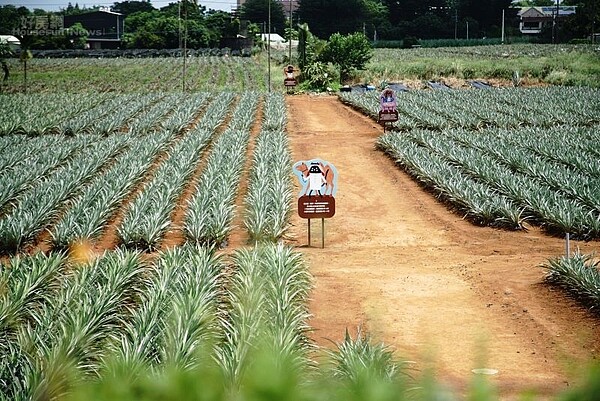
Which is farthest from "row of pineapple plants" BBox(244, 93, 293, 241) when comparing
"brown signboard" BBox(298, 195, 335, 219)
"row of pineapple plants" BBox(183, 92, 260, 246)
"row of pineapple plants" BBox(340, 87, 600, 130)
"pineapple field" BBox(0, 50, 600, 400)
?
"row of pineapple plants" BBox(340, 87, 600, 130)

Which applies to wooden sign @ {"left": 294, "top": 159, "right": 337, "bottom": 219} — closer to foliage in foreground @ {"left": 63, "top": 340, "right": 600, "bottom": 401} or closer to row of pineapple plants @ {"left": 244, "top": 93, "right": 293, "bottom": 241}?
row of pineapple plants @ {"left": 244, "top": 93, "right": 293, "bottom": 241}

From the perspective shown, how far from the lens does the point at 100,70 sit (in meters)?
57.2

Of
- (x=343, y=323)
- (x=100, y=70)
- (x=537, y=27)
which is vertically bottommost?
(x=343, y=323)

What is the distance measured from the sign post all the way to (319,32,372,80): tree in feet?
107

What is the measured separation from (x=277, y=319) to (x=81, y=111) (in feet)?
77.8

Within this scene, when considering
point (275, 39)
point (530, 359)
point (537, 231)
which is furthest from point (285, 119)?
point (275, 39)

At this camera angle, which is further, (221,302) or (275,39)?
(275,39)

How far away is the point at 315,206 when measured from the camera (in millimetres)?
10305

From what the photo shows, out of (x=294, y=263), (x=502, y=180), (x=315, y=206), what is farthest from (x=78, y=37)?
(x=294, y=263)

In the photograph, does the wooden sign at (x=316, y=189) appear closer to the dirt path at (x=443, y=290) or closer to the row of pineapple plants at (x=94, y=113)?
the dirt path at (x=443, y=290)

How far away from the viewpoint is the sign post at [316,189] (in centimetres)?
1027

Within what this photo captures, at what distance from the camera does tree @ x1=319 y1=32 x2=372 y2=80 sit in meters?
41.9

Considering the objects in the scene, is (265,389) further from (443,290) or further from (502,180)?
(502,180)

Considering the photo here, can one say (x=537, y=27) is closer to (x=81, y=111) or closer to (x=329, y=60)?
(x=329, y=60)
